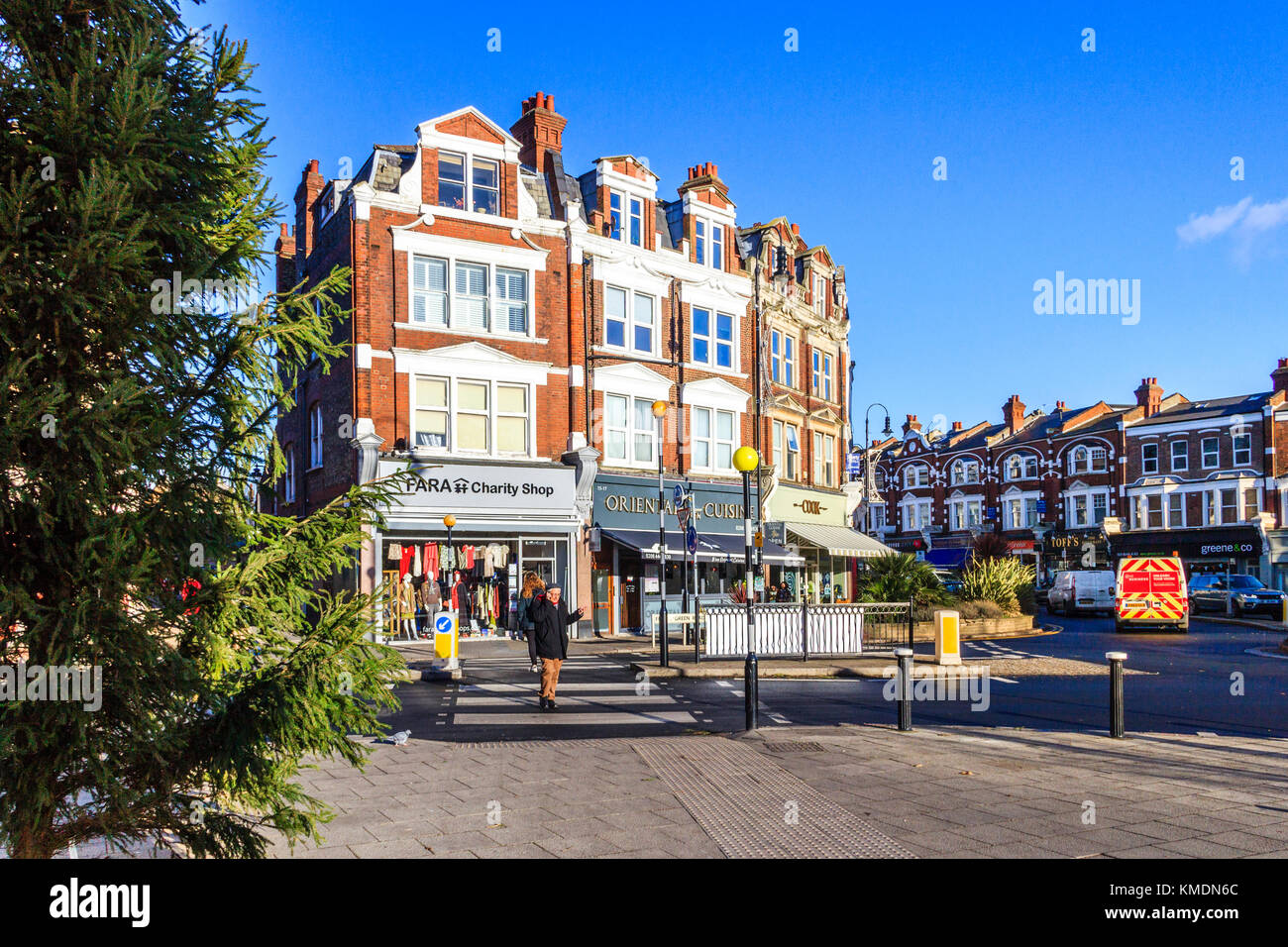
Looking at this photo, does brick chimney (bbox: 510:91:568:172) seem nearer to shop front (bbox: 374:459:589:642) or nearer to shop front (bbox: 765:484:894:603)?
shop front (bbox: 374:459:589:642)

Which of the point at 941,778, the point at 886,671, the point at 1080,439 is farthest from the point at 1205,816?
the point at 1080,439

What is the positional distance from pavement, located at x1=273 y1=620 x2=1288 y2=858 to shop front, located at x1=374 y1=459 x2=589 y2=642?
10.1 m

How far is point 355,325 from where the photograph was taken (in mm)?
24344

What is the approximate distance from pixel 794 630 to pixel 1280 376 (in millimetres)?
43989

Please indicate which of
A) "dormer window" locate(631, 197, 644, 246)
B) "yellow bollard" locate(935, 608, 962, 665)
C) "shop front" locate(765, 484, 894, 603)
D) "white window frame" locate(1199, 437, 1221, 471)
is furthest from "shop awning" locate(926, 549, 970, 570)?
"yellow bollard" locate(935, 608, 962, 665)

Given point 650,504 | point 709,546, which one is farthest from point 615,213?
point 709,546

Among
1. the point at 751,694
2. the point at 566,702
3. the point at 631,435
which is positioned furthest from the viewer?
the point at 631,435

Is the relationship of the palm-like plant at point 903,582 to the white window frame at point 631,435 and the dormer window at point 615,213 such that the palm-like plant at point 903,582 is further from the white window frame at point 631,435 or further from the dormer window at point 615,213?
the dormer window at point 615,213

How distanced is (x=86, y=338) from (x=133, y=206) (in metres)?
0.63

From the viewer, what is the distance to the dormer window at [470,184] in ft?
85.1

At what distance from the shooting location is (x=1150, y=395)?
5906 cm

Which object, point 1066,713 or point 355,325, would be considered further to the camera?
point 355,325

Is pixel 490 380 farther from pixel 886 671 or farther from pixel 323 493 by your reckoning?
pixel 886 671

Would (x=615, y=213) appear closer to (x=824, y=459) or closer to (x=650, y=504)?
(x=650, y=504)
